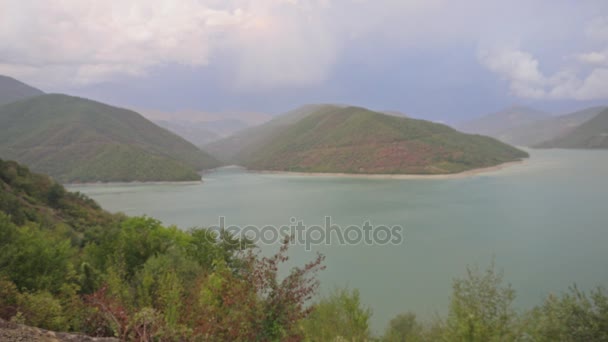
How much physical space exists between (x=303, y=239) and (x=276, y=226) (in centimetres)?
533

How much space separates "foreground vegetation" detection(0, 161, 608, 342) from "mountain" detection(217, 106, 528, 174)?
58595 millimetres

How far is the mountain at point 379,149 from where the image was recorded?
71.9 meters

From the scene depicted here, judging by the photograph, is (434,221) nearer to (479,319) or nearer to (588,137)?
(479,319)

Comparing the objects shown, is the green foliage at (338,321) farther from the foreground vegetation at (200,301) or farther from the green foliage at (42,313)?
the green foliage at (42,313)

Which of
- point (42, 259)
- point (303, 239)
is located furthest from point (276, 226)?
point (42, 259)

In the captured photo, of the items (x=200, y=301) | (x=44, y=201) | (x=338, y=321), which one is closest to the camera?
(x=200, y=301)

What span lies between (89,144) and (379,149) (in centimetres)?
5755

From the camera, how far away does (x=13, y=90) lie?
18150cm

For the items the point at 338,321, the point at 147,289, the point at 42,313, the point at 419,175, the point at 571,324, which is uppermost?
the point at 419,175

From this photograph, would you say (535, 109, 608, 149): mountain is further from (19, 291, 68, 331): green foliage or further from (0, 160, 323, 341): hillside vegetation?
(19, 291, 68, 331): green foliage

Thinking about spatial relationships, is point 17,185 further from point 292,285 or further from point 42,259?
point 292,285

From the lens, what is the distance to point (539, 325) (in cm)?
888

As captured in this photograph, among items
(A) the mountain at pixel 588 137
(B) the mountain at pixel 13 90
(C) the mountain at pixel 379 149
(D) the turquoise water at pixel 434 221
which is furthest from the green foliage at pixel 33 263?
(B) the mountain at pixel 13 90

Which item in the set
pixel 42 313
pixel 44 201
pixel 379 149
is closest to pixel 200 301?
pixel 42 313
